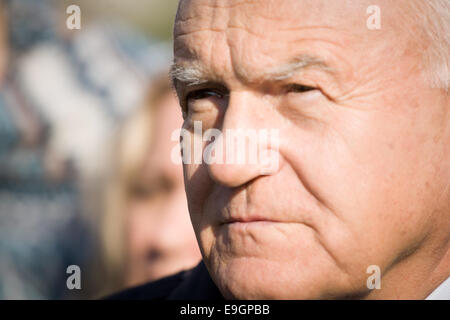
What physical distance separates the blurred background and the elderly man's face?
2251 millimetres

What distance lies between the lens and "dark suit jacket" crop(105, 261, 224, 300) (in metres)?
2.89

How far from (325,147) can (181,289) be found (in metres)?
1.14

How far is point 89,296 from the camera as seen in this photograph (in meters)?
5.13

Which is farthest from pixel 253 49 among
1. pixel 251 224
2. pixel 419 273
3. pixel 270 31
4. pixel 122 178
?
pixel 122 178

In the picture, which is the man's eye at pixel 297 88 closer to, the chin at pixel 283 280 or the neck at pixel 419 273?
the chin at pixel 283 280

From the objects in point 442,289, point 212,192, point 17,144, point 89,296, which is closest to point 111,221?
point 89,296

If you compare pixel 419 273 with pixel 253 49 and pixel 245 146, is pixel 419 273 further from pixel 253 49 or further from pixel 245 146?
pixel 253 49

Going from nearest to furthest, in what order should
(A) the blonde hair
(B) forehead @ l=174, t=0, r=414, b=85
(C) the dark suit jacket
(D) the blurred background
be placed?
(B) forehead @ l=174, t=0, r=414, b=85
(C) the dark suit jacket
(D) the blurred background
(A) the blonde hair

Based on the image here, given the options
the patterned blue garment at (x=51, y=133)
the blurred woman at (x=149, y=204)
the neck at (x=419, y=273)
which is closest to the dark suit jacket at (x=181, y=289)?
the neck at (x=419, y=273)

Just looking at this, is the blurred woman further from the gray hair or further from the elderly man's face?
the gray hair

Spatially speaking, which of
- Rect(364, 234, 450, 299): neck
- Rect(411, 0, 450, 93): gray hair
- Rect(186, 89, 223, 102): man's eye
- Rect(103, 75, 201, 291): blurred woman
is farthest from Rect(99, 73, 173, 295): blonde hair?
Rect(411, 0, 450, 93): gray hair

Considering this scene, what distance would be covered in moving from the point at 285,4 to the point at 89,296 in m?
3.45

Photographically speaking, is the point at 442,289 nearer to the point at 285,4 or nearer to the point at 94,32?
the point at 285,4

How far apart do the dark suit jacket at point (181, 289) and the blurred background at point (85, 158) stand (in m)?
1.14
